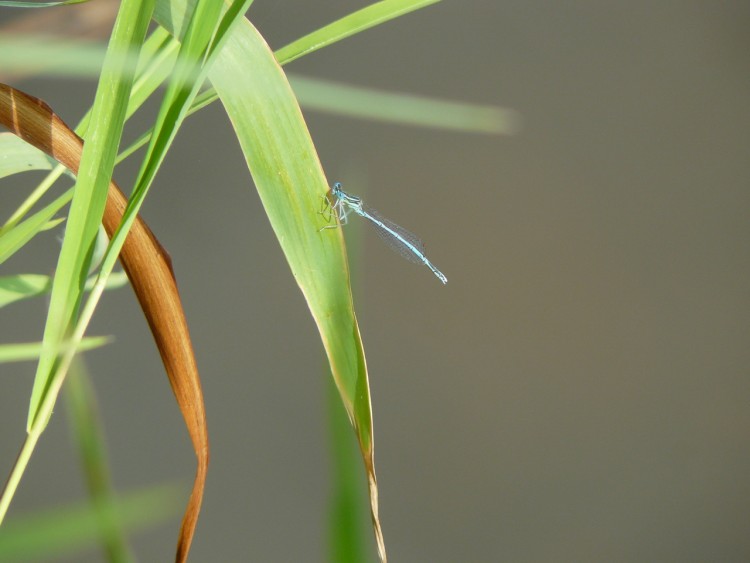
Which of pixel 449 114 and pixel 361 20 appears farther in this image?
pixel 449 114

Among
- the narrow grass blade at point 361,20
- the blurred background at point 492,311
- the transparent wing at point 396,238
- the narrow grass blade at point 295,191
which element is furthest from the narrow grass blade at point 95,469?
the blurred background at point 492,311

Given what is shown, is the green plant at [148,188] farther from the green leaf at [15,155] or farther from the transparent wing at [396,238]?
the transparent wing at [396,238]

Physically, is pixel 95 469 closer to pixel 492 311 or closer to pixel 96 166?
pixel 96 166

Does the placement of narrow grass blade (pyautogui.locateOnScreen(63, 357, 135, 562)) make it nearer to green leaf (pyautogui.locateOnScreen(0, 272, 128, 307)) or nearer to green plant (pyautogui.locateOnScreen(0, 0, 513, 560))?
green plant (pyautogui.locateOnScreen(0, 0, 513, 560))

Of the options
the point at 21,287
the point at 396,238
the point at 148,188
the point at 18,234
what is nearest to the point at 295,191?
the point at 148,188

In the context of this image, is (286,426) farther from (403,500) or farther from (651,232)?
(651,232)

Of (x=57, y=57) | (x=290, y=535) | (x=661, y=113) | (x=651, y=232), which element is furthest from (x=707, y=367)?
(x=57, y=57)

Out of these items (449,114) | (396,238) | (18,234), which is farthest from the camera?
(449,114)

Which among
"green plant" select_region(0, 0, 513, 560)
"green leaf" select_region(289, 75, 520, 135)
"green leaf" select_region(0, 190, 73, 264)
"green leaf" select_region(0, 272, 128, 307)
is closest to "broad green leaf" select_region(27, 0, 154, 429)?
"green plant" select_region(0, 0, 513, 560)
